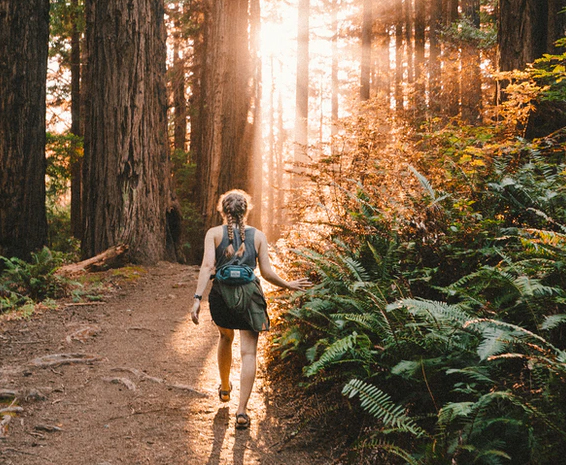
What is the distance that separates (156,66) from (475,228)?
27.9ft

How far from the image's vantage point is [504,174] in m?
5.48

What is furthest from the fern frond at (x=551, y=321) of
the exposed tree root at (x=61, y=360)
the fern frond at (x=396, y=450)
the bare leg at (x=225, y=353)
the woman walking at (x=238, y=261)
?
the exposed tree root at (x=61, y=360)

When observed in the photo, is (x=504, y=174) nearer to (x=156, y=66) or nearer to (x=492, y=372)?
(x=492, y=372)

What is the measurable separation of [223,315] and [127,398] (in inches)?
55.5

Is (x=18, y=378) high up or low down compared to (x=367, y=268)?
down

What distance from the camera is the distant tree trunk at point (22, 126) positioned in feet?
30.3

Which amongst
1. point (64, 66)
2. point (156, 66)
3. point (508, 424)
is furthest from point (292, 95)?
point (508, 424)

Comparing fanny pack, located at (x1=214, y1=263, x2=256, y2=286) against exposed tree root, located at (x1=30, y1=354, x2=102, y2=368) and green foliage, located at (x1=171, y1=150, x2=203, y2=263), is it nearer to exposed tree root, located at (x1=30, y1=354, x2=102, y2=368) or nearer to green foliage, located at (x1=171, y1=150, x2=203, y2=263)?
exposed tree root, located at (x1=30, y1=354, x2=102, y2=368)

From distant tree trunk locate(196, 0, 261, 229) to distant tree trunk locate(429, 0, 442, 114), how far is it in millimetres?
7253

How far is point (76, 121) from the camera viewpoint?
1941 centimetres

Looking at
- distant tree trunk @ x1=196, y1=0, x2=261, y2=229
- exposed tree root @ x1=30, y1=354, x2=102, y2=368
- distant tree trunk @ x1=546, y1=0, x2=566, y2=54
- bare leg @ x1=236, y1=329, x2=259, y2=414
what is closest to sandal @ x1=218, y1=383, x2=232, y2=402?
bare leg @ x1=236, y1=329, x2=259, y2=414

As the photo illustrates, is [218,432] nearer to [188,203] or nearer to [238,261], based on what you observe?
[238,261]

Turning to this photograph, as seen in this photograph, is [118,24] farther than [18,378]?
Yes

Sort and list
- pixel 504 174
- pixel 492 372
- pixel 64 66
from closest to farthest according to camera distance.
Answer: pixel 492 372 < pixel 504 174 < pixel 64 66
